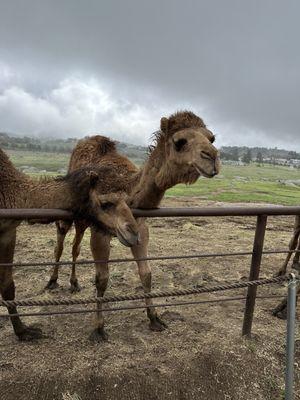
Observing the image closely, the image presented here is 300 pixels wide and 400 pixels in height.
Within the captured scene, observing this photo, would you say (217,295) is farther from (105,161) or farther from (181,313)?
(105,161)

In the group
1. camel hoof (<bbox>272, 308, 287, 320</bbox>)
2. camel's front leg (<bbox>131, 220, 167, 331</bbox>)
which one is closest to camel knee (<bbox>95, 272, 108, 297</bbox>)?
camel's front leg (<bbox>131, 220, 167, 331</bbox>)

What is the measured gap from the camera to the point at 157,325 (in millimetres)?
5164

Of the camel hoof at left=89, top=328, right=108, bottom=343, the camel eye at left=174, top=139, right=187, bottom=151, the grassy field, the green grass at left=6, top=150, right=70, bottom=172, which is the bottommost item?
the green grass at left=6, top=150, right=70, bottom=172

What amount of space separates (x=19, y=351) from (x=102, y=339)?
961mm

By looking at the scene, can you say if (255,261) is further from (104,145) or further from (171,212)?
(104,145)

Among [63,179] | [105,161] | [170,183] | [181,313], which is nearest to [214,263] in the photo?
[181,313]

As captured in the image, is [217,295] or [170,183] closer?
[170,183]

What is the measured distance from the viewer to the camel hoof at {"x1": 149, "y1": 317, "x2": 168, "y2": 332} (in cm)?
514

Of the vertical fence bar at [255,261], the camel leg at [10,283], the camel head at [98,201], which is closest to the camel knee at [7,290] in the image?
the camel leg at [10,283]

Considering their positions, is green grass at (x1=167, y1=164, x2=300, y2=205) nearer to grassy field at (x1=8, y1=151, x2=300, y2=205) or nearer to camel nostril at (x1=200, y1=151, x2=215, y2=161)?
grassy field at (x1=8, y1=151, x2=300, y2=205)

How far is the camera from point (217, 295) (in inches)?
252

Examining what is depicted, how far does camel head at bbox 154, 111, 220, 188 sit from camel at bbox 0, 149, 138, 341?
1.99ft

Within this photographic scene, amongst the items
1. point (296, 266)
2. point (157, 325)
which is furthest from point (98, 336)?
point (296, 266)

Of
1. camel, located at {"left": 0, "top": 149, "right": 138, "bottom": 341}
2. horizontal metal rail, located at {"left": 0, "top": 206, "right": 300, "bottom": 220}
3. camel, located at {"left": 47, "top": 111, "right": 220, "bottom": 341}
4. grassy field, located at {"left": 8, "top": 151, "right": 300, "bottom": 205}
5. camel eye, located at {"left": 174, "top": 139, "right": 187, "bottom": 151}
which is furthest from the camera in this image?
grassy field, located at {"left": 8, "top": 151, "right": 300, "bottom": 205}
